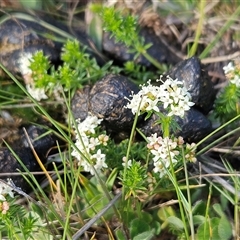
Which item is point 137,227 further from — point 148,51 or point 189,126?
point 148,51

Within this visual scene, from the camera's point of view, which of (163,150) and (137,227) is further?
(137,227)

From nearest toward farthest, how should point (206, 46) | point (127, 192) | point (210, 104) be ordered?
point (127, 192) < point (210, 104) < point (206, 46)

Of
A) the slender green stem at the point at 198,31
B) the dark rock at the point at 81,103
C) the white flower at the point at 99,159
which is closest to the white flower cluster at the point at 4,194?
the white flower at the point at 99,159

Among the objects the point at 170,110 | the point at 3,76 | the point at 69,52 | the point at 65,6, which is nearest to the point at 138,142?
the point at 170,110

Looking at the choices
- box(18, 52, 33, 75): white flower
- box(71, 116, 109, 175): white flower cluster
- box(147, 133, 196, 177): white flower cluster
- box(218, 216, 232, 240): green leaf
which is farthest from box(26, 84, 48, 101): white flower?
box(218, 216, 232, 240): green leaf

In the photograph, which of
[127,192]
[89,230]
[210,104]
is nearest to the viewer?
[127,192]

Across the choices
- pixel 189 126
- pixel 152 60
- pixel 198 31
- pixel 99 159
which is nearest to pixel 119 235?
pixel 99 159

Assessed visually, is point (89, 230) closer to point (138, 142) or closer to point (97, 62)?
point (138, 142)
